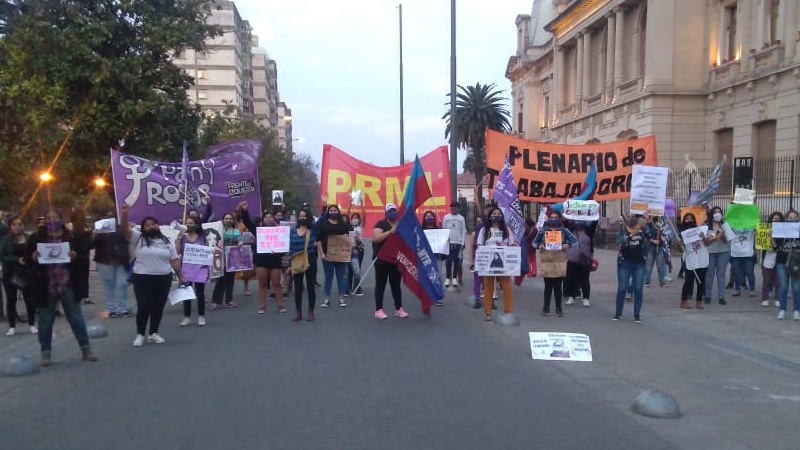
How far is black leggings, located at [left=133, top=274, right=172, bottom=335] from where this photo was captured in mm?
9438

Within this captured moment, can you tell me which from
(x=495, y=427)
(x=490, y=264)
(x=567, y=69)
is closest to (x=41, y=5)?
(x=490, y=264)

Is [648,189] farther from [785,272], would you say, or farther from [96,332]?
[96,332]

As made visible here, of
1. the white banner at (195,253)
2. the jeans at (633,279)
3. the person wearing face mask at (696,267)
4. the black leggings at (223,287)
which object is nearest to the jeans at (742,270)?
the person wearing face mask at (696,267)

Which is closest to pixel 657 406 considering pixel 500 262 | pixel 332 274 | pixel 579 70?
pixel 500 262

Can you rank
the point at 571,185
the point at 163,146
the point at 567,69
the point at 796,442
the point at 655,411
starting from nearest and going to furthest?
1. the point at 796,442
2. the point at 655,411
3. the point at 571,185
4. the point at 163,146
5. the point at 567,69

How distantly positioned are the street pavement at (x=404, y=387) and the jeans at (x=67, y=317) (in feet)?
0.97

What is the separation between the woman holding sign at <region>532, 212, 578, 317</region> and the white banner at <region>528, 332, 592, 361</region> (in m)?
3.45

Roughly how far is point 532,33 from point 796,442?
58485mm

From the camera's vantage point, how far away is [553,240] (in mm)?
12156

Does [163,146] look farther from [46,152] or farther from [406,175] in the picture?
[406,175]

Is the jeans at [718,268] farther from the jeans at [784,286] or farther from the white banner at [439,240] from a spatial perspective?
the white banner at [439,240]

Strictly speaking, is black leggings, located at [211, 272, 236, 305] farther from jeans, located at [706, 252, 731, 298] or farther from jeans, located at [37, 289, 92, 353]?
jeans, located at [706, 252, 731, 298]

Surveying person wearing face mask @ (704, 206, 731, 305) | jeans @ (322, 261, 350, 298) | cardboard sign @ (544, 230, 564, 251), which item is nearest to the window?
person wearing face mask @ (704, 206, 731, 305)

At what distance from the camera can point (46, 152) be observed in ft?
58.1
